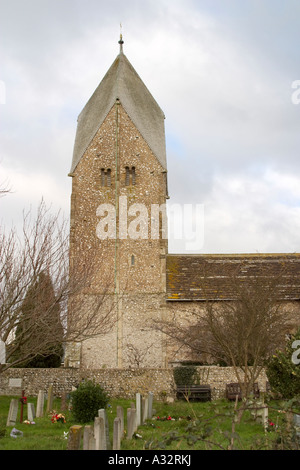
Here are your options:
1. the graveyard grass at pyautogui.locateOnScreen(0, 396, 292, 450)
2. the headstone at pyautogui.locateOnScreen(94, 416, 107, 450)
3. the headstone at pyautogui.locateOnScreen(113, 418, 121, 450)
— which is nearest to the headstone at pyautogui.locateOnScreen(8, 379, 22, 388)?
the graveyard grass at pyautogui.locateOnScreen(0, 396, 292, 450)

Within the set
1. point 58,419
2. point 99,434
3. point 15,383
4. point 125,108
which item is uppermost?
point 125,108

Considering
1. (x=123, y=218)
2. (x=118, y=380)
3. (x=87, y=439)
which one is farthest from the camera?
(x=123, y=218)

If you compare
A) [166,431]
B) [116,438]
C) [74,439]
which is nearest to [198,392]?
[166,431]

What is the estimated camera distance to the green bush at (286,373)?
12578 millimetres

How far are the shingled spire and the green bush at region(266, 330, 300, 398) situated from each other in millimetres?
16080

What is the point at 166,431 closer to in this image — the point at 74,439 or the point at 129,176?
the point at 74,439

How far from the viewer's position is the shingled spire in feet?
91.2

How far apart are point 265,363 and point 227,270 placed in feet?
43.2

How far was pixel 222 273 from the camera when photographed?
2711 centimetres

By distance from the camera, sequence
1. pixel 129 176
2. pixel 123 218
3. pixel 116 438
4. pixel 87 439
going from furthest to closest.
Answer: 1. pixel 129 176
2. pixel 123 218
3. pixel 116 438
4. pixel 87 439

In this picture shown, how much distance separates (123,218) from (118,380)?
9557 mm

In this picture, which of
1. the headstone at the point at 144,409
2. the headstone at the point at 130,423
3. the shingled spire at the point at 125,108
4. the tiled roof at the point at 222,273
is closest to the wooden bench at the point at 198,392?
the headstone at the point at 144,409

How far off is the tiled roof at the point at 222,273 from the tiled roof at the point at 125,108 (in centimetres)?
577

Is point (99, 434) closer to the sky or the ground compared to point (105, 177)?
closer to the ground
